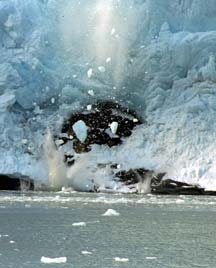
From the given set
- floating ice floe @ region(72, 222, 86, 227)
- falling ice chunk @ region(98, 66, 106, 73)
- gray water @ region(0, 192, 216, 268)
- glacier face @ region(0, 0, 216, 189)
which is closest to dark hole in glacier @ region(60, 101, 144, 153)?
glacier face @ region(0, 0, 216, 189)

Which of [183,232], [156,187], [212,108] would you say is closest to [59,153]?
[156,187]

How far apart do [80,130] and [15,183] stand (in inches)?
84.6

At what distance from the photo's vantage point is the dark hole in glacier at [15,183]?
594 inches

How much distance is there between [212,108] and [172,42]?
2.29m

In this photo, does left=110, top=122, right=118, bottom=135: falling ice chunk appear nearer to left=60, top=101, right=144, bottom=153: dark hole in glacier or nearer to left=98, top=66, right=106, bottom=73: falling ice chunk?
left=60, top=101, right=144, bottom=153: dark hole in glacier

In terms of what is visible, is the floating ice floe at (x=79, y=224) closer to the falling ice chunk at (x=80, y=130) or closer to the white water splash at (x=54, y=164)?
the white water splash at (x=54, y=164)

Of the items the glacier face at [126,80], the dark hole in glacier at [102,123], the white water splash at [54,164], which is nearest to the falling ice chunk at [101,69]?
the glacier face at [126,80]

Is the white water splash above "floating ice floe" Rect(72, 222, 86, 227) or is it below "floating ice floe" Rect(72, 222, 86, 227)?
above

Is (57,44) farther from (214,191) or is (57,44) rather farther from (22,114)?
(214,191)

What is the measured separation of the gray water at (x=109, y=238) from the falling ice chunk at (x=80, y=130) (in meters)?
6.65

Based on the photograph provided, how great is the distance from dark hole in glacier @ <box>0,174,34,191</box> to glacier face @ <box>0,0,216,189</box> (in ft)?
0.88

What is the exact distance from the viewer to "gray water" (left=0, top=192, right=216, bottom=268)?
14.0 feet

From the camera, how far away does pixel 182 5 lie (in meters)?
16.2

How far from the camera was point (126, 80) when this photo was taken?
1664 cm
